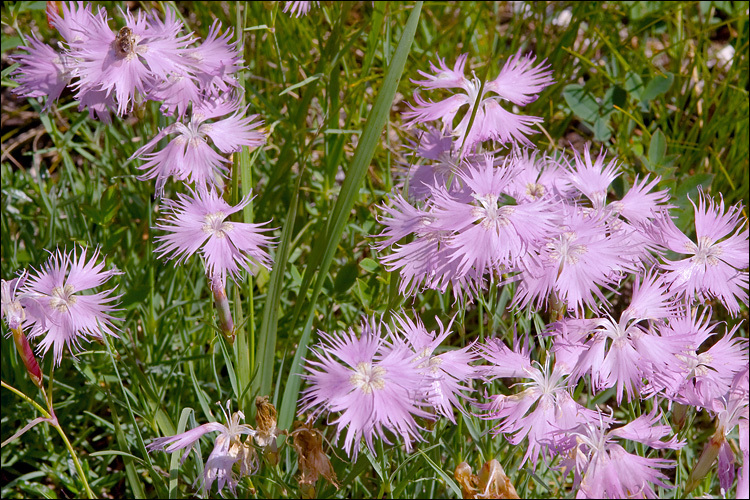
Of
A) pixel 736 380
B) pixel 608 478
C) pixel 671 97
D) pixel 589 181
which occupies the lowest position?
pixel 608 478

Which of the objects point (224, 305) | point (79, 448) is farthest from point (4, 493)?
point (224, 305)

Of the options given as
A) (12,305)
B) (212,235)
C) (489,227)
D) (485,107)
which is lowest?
(12,305)

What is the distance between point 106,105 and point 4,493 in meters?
0.69

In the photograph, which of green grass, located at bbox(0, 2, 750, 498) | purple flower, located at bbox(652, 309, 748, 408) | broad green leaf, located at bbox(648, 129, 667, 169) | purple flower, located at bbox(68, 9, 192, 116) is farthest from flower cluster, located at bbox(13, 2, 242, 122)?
broad green leaf, located at bbox(648, 129, 667, 169)

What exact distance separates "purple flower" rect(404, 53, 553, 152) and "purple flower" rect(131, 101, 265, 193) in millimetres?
238

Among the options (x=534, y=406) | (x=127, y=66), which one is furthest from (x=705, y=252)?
(x=127, y=66)

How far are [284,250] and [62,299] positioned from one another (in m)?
0.29

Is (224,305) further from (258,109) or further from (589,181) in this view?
(258,109)

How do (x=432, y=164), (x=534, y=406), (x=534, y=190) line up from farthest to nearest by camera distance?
(x=432, y=164), (x=534, y=190), (x=534, y=406)

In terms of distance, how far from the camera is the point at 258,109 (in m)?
1.68

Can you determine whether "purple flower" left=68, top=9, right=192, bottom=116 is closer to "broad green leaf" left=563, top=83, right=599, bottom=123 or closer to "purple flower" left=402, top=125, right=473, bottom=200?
"purple flower" left=402, top=125, right=473, bottom=200

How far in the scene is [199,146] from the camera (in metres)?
0.94

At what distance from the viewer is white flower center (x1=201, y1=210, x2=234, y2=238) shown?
2.92ft

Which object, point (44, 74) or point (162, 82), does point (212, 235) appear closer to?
point (162, 82)
